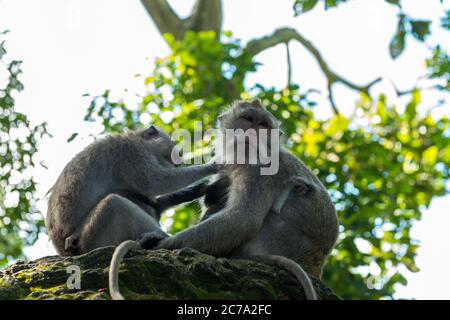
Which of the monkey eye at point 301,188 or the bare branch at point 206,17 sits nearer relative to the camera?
the monkey eye at point 301,188

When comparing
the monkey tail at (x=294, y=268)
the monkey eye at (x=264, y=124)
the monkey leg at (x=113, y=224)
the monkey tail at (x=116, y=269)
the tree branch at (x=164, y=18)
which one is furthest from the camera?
the tree branch at (x=164, y=18)

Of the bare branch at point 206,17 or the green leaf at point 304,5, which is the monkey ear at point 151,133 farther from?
the bare branch at point 206,17

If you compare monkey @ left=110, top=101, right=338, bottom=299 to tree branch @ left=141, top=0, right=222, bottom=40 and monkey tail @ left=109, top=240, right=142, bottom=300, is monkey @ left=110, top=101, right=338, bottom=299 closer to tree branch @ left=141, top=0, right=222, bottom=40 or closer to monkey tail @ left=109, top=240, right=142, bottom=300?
monkey tail @ left=109, top=240, right=142, bottom=300

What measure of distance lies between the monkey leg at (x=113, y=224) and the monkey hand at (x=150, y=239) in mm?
185

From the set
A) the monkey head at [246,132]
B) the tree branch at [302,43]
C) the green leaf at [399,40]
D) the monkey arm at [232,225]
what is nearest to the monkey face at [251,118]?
the monkey head at [246,132]

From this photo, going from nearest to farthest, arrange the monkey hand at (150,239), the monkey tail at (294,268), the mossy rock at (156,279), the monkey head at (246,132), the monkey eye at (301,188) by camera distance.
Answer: the mossy rock at (156,279)
the monkey tail at (294,268)
the monkey hand at (150,239)
the monkey eye at (301,188)
the monkey head at (246,132)

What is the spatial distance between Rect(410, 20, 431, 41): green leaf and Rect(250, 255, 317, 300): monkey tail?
8.70 feet

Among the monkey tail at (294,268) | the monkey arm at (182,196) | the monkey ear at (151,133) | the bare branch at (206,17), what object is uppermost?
the bare branch at (206,17)

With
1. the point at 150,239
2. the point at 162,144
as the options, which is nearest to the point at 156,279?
the point at 150,239

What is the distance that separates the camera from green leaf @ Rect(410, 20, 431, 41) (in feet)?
25.0

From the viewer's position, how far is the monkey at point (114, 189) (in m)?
7.02

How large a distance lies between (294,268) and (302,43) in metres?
12.5

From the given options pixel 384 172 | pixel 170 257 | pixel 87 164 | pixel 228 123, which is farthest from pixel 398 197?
pixel 170 257

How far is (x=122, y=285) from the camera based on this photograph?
5.70 meters
